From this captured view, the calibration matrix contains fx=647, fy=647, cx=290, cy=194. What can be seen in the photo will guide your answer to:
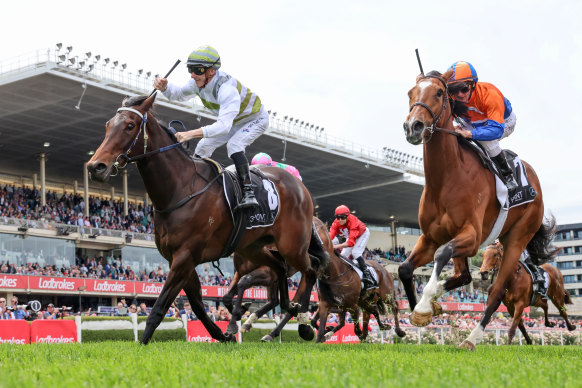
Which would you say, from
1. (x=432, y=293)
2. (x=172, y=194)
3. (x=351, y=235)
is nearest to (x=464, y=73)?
(x=432, y=293)

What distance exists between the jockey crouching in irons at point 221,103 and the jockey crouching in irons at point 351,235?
16.4 ft

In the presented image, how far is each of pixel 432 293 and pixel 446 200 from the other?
103 centimetres

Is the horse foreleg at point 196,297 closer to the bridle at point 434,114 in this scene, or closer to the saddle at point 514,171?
the bridle at point 434,114

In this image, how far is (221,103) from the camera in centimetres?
725

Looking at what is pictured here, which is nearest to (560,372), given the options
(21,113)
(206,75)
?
(206,75)

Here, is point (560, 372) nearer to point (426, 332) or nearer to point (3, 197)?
point (426, 332)

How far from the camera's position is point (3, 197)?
3628 centimetres

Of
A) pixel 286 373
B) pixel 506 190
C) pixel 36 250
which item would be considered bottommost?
pixel 286 373

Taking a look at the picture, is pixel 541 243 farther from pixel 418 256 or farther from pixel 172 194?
pixel 172 194

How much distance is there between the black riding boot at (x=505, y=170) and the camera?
7.02 meters

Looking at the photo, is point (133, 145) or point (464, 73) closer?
point (133, 145)

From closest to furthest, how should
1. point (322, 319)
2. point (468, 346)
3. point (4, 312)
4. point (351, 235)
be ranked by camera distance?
point (468, 346) → point (322, 319) → point (351, 235) → point (4, 312)

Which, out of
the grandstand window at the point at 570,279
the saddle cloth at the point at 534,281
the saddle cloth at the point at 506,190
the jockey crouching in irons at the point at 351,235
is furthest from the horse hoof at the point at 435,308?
the grandstand window at the point at 570,279

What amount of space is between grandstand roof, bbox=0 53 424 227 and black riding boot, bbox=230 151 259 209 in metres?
24.4
